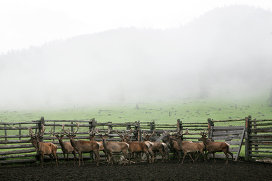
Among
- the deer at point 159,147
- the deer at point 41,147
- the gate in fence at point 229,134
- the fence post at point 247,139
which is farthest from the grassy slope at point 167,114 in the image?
the deer at point 41,147

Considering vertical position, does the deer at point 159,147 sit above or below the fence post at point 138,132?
below

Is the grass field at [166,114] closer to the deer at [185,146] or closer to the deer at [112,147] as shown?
the deer at [185,146]

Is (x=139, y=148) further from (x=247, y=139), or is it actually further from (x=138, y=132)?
(x=247, y=139)

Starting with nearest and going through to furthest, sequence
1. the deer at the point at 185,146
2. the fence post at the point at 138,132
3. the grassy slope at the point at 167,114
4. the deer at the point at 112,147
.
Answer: the deer at the point at 112,147, the deer at the point at 185,146, the fence post at the point at 138,132, the grassy slope at the point at 167,114

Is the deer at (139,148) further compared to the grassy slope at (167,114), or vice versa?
the grassy slope at (167,114)

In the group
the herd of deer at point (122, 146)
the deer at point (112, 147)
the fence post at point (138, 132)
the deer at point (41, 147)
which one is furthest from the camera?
the fence post at point (138, 132)

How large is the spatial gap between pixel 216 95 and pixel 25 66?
132 m

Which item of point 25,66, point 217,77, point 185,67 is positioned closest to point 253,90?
point 217,77

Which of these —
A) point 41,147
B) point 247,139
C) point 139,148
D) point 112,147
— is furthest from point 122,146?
point 247,139

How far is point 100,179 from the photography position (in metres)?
9.90

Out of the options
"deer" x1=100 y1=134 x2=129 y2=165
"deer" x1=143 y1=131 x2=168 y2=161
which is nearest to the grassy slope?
"deer" x1=143 y1=131 x2=168 y2=161

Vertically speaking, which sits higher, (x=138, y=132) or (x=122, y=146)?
(x=138, y=132)

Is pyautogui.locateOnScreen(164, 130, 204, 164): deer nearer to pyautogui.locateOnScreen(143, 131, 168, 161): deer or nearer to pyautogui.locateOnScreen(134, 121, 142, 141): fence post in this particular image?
pyautogui.locateOnScreen(143, 131, 168, 161): deer

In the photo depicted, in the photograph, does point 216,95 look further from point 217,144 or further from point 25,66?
point 25,66
